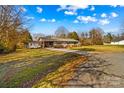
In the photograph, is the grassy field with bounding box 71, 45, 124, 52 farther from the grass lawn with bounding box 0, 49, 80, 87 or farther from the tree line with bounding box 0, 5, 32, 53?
the tree line with bounding box 0, 5, 32, 53

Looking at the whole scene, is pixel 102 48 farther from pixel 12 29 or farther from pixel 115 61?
pixel 12 29

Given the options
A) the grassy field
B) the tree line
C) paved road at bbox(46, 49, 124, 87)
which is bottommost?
paved road at bbox(46, 49, 124, 87)

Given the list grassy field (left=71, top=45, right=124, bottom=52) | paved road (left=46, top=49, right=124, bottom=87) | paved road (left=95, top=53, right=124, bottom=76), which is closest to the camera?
paved road (left=46, top=49, right=124, bottom=87)

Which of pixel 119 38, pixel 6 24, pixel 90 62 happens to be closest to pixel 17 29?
pixel 6 24

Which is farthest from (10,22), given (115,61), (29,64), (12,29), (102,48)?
(115,61)

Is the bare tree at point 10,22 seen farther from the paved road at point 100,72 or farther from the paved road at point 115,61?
the paved road at point 115,61

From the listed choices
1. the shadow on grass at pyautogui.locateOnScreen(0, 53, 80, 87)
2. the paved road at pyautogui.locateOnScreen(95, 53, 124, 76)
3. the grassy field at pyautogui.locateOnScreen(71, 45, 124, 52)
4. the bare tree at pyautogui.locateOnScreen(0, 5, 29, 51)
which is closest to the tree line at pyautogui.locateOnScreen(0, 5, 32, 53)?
the bare tree at pyautogui.locateOnScreen(0, 5, 29, 51)

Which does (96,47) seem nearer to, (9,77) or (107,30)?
(107,30)
